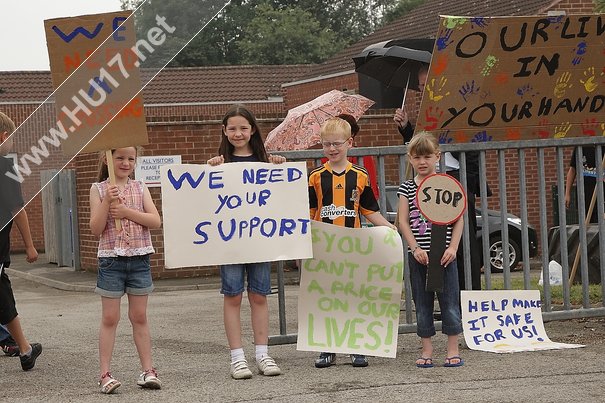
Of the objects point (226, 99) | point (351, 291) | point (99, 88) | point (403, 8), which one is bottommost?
point (351, 291)

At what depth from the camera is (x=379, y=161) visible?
8047 mm

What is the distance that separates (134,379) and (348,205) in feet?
5.80

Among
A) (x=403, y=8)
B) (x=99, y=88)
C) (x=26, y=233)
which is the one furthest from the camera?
(x=403, y=8)

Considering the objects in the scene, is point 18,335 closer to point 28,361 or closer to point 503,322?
point 28,361

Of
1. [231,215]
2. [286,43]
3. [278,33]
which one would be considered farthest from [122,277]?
[286,43]

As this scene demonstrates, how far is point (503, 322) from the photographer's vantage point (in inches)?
311

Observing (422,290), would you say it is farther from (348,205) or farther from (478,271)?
(478,271)

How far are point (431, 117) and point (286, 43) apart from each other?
6059 cm

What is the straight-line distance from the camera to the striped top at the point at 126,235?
21.2ft

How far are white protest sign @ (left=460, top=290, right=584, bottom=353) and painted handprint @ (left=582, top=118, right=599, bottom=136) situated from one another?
5.23 ft

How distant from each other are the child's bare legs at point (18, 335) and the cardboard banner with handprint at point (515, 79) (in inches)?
130

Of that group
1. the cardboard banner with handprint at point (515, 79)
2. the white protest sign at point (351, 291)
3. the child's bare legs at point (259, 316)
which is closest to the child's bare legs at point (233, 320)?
the child's bare legs at point (259, 316)

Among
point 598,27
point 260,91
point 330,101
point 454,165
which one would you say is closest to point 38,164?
point 454,165

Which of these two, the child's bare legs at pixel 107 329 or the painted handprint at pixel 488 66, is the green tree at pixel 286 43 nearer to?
the painted handprint at pixel 488 66
